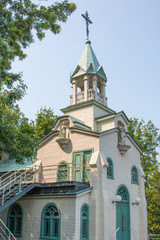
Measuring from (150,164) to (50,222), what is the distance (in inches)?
702

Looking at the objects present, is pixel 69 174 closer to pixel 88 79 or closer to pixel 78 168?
pixel 78 168

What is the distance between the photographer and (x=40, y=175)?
1866 centimetres

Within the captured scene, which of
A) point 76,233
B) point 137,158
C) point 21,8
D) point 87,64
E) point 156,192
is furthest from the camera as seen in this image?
point 156,192

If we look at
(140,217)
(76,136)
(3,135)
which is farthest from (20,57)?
(140,217)

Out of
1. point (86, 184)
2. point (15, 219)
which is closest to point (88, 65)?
point (86, 184)

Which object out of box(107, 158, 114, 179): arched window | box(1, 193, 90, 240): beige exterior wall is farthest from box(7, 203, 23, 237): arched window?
box(107, 158, 114, 179): arched window

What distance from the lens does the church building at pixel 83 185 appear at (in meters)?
14.3

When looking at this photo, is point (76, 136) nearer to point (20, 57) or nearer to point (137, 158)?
point (137, 158)

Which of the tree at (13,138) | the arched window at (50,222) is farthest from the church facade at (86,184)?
the tree at (13,138)

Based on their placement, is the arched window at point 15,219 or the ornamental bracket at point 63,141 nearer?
the arched window at point 15,219

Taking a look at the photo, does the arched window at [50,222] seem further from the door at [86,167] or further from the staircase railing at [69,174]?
the door at [86,167]

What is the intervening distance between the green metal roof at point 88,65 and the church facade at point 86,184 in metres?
0.10

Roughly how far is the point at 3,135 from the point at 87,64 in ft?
38.8

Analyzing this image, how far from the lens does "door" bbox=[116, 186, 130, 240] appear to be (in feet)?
52.7
